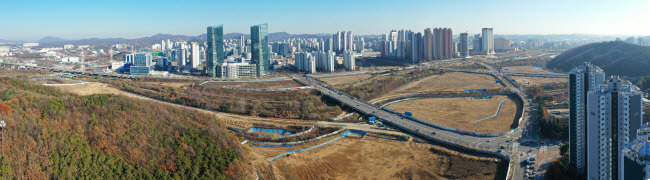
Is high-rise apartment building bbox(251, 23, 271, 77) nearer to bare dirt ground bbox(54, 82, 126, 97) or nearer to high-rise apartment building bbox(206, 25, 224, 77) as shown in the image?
high-rise apartment building bbox(206, 25, 224, 77)

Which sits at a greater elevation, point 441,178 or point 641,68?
point 641,68

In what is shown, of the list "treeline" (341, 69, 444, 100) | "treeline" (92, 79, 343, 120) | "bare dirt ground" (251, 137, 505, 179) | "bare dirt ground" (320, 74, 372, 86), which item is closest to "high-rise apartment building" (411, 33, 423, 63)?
"treeline" (341, 69, 444, 100)

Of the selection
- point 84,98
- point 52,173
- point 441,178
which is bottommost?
point 441,178

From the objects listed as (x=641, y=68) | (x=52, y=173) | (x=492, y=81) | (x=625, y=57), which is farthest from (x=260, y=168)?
(x=625, y=57)

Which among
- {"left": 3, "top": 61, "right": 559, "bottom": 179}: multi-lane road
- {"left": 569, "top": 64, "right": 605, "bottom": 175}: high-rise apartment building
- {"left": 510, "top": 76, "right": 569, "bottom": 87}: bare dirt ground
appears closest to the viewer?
{"left": 569, "top": 64, "right": 605, "bottom": 175}: high-rise apartment building

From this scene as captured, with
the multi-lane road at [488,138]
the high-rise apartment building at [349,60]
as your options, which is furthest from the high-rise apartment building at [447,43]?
the multi-lane road at [488,138]

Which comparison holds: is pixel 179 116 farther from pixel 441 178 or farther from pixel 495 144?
pixel 495 144

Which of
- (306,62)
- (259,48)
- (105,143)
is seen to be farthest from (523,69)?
(105,143)
